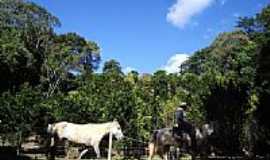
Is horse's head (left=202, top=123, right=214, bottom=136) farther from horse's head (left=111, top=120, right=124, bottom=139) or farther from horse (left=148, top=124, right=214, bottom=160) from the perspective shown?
horse's head (left=111, top=120, right=124, bottom=139)

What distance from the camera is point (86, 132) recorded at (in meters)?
21.5

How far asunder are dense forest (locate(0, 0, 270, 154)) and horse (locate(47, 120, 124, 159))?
3.74 metres

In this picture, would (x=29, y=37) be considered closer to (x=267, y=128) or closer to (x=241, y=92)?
(x=241, y=92)

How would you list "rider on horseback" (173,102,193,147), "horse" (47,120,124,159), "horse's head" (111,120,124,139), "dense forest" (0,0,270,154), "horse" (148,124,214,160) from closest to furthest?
"rider on horseback" (173,102,193,147) → "horse" (148,124,214,160) → "horse's head" (111,120,124,139) → "horse" (47,120,124,159) → "dense forest" (0,0,270,154)

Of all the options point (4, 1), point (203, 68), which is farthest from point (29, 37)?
point (203, 68)

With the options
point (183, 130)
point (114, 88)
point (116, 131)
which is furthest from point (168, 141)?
point (114, 88)

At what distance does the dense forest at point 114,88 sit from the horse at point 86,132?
374cm

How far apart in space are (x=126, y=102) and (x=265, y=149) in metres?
8.98

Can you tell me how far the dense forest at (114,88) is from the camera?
26.7 m

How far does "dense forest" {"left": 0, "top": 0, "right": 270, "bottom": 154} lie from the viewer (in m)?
26.7

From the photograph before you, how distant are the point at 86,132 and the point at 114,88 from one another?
1419 centimetres

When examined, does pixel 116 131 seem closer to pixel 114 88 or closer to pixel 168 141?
pixel 168 141

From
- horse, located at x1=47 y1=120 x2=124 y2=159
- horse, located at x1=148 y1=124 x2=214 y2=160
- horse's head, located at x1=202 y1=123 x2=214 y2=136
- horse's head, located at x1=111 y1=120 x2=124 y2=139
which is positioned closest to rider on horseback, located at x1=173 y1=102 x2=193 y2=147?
horse, located at x1=148 y1=124 x2=214 y2=160

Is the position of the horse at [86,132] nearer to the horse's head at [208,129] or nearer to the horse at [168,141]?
the horse at [168,141]
